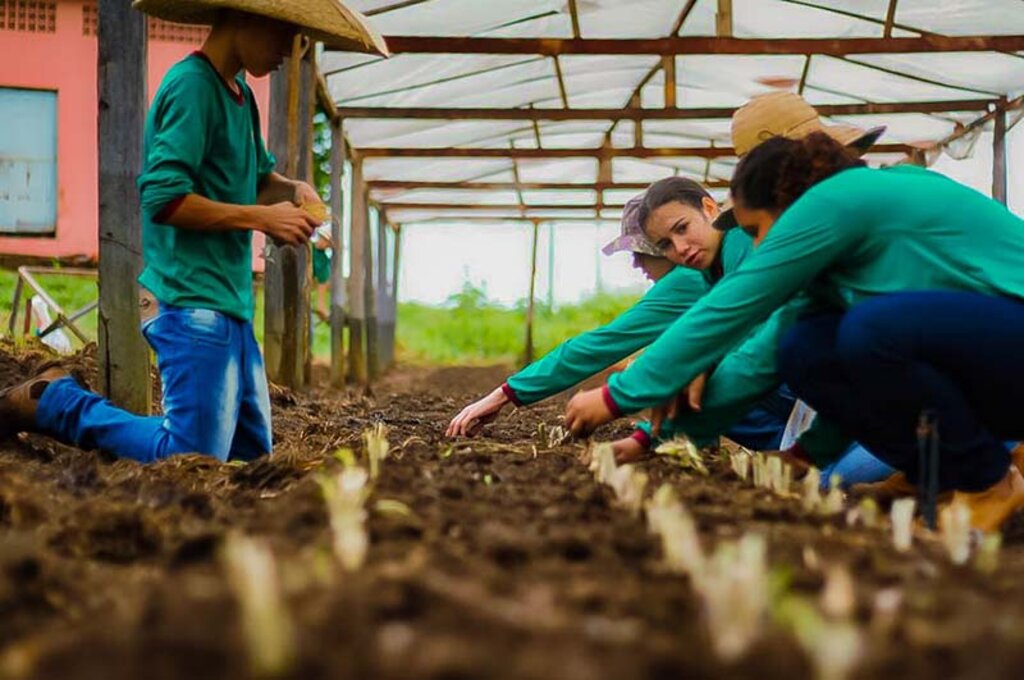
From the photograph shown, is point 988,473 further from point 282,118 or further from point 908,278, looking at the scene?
point 282,118

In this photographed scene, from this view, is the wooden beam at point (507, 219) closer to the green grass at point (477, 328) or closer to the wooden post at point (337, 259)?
the green grass at point (477, 328)

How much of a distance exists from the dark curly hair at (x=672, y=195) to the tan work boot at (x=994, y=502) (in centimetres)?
134

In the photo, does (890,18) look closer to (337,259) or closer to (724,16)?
(724,16)

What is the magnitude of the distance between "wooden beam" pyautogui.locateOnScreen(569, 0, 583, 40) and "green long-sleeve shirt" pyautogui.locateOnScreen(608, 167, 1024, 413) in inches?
235

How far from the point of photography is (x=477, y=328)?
64.2 ft

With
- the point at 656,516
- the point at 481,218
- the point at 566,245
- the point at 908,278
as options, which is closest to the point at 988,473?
the point at 908,278

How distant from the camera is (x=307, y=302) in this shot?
7.68 m

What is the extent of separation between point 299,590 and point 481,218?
50.2 ft

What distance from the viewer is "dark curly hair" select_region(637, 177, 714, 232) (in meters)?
3.80

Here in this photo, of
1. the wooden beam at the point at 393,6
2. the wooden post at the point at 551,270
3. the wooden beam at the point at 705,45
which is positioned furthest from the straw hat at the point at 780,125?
the wooden post at the point at 551,270

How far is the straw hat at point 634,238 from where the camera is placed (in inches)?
160

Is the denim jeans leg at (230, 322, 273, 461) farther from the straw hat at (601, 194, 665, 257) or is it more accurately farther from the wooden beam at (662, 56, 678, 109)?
the wooden beam at (662, 56, 678, 109)

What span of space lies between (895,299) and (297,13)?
5.99ft

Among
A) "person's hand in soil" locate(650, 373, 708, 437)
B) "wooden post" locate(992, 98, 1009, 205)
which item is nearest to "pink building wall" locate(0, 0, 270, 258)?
"wooden post" locate(992, 98, 1009, 205)
